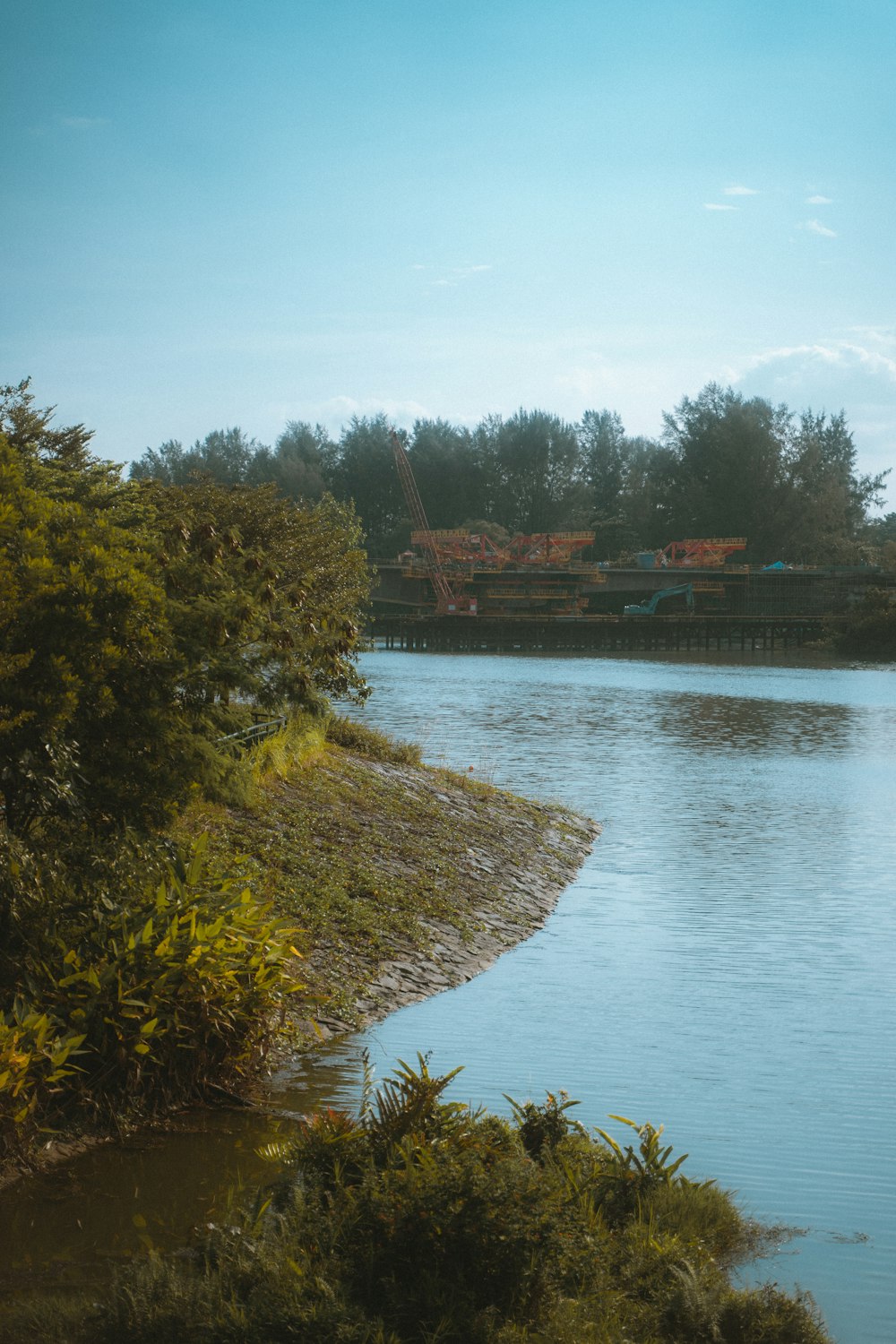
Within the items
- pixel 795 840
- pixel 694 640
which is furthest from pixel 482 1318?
pixel 694 640

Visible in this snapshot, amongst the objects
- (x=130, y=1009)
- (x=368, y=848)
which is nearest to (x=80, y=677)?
(x=130, y=1009)

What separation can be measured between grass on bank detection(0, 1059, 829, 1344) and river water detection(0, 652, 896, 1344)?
624 mm

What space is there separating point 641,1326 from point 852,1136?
3761 millimetres

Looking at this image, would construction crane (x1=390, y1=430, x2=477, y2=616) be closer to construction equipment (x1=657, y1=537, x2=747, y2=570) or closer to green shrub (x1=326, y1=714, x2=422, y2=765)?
construction equipment (x1=657, y1=537, x2=747, y2=570)

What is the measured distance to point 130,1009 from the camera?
7828mm

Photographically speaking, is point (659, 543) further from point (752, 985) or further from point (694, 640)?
point (752, 985)

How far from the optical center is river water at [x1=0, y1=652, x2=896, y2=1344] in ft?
22.9

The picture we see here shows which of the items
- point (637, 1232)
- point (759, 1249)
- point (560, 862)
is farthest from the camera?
point (560, 862)

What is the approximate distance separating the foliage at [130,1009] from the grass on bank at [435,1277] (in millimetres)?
1547

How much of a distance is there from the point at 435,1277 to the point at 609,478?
146 metres

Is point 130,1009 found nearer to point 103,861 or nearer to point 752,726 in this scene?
point 103,861

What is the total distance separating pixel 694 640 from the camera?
102 metres

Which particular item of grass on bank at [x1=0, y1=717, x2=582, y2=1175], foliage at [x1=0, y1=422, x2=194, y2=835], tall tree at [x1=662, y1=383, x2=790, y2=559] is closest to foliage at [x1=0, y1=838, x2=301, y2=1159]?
grass on bank at [x1=0, y1=717, x2=582, y2=1175]

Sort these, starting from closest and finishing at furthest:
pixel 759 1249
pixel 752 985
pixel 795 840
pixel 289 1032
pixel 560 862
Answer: pixel 759 1249, pixel 289 1032, pixel 752 985, pixel 560 862, pixel 795 840
